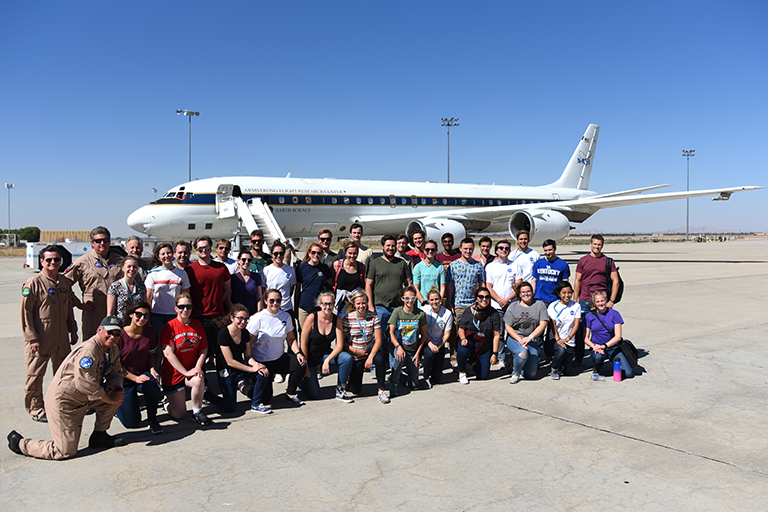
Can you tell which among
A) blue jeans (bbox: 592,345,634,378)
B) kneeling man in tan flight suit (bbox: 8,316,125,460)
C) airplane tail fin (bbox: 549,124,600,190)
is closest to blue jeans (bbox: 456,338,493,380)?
blue jeans (bbox: 592,345,634,378)

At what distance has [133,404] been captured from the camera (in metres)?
4.54

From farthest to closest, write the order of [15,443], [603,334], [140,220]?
1. [140,220]
2. [603,334]
3. [15,443]

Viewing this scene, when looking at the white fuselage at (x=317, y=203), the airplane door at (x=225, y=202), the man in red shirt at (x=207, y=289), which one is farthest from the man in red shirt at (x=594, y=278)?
the white fuselage at (x=317, y=203)

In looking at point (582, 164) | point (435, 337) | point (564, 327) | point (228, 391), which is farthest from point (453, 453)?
point (582, 164)

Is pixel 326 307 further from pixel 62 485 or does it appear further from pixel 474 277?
pixel 62 485

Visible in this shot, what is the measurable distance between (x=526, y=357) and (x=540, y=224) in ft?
48.1

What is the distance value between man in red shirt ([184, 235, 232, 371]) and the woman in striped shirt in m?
1.36

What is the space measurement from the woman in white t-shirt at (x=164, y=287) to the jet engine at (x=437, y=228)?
14.0m

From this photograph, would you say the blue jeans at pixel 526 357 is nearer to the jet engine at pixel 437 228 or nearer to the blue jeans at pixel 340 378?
the blue jeans at pixel 340 378

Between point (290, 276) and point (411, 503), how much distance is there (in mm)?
3766

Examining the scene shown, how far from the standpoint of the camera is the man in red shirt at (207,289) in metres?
5.56

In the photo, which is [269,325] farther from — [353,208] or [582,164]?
[582,164]

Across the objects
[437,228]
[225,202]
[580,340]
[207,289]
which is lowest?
[580,340]

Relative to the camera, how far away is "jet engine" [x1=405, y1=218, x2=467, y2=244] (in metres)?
19.0
